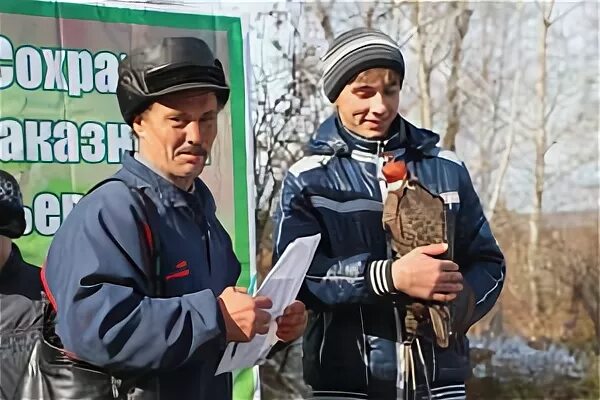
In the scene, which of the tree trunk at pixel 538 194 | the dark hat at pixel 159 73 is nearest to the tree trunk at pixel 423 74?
the tree trunk at pixel 538 194

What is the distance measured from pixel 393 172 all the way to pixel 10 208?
941 mm

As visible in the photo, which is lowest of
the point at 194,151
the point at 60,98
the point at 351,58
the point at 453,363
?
the point at 453,363

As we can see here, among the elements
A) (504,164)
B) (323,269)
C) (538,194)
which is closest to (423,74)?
(504,164)

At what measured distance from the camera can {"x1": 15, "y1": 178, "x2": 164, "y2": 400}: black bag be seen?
2.11m

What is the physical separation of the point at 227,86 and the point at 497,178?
2.57 feet

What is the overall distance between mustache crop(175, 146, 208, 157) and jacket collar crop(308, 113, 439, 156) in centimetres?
31

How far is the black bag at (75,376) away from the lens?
211 centimetres

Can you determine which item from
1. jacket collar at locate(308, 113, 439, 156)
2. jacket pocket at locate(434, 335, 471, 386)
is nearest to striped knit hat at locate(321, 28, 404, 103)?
jacket collar at locate(308, 113, 439, 156)

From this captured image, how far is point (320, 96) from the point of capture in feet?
7.82

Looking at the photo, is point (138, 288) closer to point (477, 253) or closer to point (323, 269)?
point (323, 269)

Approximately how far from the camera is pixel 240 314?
2.18 m

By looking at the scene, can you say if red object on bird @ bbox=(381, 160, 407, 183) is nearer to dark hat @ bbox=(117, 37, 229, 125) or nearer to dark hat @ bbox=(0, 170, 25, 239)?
dark hat @ bbox=(117, 37, 229, 125)

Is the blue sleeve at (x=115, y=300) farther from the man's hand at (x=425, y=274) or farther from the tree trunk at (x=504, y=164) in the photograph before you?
the tree trunk at (x=504, y=164)

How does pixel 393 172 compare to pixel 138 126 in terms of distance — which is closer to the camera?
pixel 138 126
